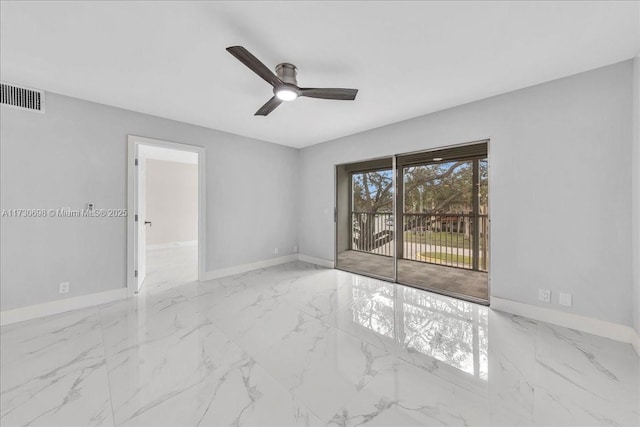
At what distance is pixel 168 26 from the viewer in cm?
176

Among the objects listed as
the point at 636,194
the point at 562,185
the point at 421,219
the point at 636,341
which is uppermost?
the point at 562,185

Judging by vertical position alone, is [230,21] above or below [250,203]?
above

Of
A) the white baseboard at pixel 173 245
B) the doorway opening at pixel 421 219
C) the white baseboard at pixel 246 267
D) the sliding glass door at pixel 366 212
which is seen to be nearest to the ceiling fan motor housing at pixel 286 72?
the doorway opening at pixel 421 219

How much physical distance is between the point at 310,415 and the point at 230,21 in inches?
101

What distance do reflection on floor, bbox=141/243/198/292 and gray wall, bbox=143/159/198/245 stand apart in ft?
1.28

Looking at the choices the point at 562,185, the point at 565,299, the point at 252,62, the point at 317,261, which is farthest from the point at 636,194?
the point at 317,261

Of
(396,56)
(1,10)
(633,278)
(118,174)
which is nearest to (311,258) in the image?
(118,174)

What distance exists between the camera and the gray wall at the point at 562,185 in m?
2.18

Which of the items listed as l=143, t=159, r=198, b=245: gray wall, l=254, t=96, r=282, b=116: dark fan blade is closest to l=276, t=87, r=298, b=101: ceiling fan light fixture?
l=254, t=96, r=282, b=116: dark fan blade

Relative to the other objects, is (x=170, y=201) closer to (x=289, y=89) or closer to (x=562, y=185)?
(x=289, y=89)

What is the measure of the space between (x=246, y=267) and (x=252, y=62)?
342cm

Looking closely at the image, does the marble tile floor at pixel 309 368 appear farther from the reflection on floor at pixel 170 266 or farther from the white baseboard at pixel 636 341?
the reflection on floor at pixel 170 266

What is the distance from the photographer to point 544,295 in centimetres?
253

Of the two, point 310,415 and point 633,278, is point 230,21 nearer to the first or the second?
point 310,415
